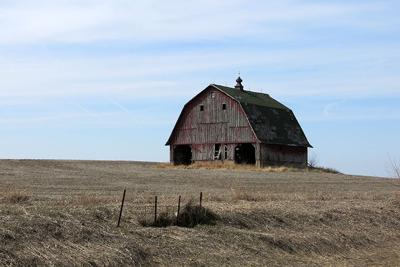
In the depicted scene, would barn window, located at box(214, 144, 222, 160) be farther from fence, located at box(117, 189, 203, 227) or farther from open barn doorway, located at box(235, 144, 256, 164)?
fence, located at box(117, 189, 203, 227)

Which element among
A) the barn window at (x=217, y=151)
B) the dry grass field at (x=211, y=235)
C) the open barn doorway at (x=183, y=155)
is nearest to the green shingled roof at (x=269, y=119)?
the barn window at (x=217, y=151)

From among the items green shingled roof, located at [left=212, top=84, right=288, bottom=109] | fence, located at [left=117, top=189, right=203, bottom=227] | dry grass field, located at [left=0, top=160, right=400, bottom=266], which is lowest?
dry grass field, located at [left=0, top=160, right=400, bottom=266]

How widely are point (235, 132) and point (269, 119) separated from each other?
4526 mm

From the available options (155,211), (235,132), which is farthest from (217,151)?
(155,211)

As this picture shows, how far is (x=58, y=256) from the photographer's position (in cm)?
1370

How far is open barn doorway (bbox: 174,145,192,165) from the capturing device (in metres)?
73.8

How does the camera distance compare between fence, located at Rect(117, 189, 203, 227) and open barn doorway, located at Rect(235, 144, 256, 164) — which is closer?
fence, located at Rect(117, 189, 203, 227)

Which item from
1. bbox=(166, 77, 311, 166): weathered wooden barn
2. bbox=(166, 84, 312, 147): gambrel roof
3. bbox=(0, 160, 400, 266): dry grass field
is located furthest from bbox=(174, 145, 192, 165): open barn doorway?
bbox=(0, 160, 400, 266): dry grass field

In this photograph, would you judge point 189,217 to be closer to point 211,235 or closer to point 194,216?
point 194,216

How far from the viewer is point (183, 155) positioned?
74.7m

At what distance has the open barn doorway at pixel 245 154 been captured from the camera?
69.8 m

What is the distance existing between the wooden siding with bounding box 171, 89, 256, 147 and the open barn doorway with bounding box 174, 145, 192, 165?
1.12 m

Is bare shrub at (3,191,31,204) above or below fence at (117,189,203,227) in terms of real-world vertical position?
above

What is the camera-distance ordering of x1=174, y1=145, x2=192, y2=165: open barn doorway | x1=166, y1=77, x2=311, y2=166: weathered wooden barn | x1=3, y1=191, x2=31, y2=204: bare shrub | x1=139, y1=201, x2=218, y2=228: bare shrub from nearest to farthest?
x1=139, y1=201, x2=218, y2=228: bare shrub → x1=3, y1=191, x2=31, y2=204: bare shrub → x1=166, y1=77, x2=311, y2=166: weathered wooden barn → x1=174, y1=145, x2=192, y2=165: open barn doorway
